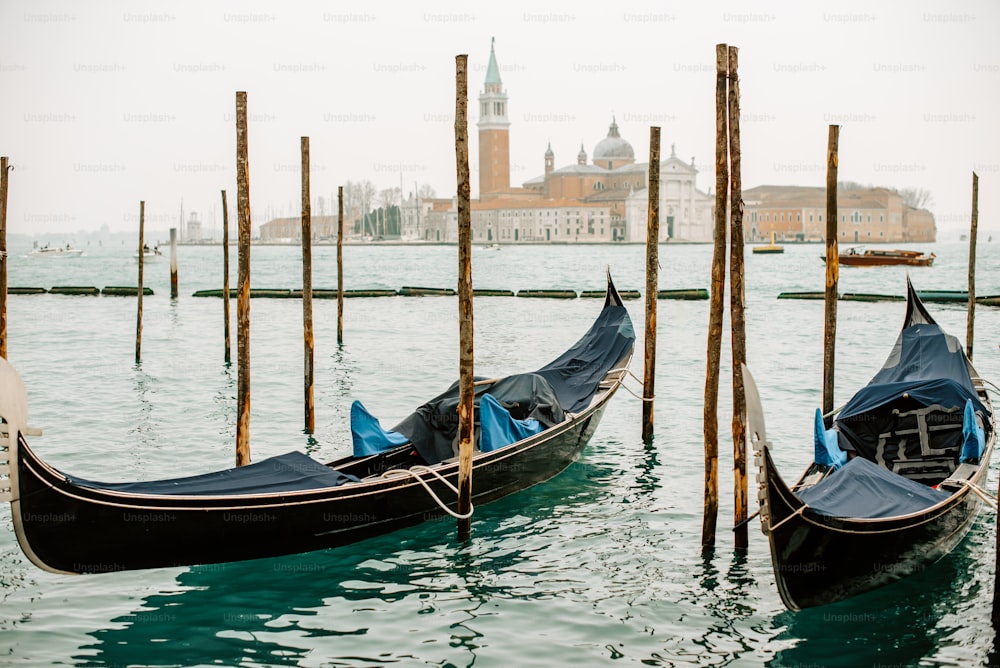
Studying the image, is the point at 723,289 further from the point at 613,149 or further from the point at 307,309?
the point at 613,149

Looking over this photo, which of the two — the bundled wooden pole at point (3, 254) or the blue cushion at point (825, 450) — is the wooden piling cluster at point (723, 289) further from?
the bundled wooden pole at point (3, 254)

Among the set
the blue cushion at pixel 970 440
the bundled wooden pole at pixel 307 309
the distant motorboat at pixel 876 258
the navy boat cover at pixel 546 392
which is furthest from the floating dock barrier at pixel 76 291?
the distant motorboat at pixel 876 258

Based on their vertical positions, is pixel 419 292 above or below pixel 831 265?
below

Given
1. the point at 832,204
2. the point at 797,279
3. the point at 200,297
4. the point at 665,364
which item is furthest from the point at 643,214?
the point at 832,204

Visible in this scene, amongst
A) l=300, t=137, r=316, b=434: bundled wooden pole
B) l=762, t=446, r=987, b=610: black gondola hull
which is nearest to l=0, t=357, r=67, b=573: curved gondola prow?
l=762, t=446, r=987, b=610: black gondola hull

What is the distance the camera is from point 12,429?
14.1 ft

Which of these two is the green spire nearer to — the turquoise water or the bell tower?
the bell tower

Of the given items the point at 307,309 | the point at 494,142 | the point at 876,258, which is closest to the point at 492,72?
the point at 494,142

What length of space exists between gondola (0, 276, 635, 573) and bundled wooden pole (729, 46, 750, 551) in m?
1.58

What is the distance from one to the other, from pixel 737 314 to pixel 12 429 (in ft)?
11.7

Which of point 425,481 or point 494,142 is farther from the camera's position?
point 494,142

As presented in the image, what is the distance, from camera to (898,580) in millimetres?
5289

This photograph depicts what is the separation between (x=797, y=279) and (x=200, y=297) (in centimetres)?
2601

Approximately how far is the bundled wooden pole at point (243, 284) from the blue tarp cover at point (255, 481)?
1.06 m
